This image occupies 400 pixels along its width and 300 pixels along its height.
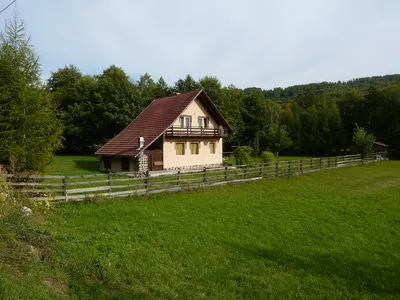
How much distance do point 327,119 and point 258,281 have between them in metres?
53.3

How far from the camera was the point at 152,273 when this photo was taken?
648 centimetres

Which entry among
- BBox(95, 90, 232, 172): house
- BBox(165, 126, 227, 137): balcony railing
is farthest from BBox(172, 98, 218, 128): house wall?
BBox(165, 126, 227, 137): balcony railing

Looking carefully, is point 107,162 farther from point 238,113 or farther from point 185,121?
point 238,113

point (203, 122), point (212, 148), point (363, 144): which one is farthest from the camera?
point (363, 144)

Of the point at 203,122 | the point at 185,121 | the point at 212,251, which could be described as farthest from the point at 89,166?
the point at 212,251

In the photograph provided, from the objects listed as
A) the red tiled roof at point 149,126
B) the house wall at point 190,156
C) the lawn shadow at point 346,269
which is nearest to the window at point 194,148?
the house wall at point 190,156

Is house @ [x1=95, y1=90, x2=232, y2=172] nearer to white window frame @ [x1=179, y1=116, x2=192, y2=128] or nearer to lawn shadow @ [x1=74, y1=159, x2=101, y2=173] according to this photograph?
white window frame @ [x1=179, y1=116, x2=192, y2=128]

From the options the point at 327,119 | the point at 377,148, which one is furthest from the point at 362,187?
the point at 327,119

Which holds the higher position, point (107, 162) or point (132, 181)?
point (107, 162)

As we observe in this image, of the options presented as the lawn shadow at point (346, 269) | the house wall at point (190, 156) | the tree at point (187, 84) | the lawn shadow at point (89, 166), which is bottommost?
the lawn shadow at point (346, 269)

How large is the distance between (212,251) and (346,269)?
10.0 feet

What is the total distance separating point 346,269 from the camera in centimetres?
720

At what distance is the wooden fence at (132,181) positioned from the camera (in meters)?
11.5

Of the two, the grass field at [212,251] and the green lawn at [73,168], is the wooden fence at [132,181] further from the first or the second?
the green lawn at [73,168]
